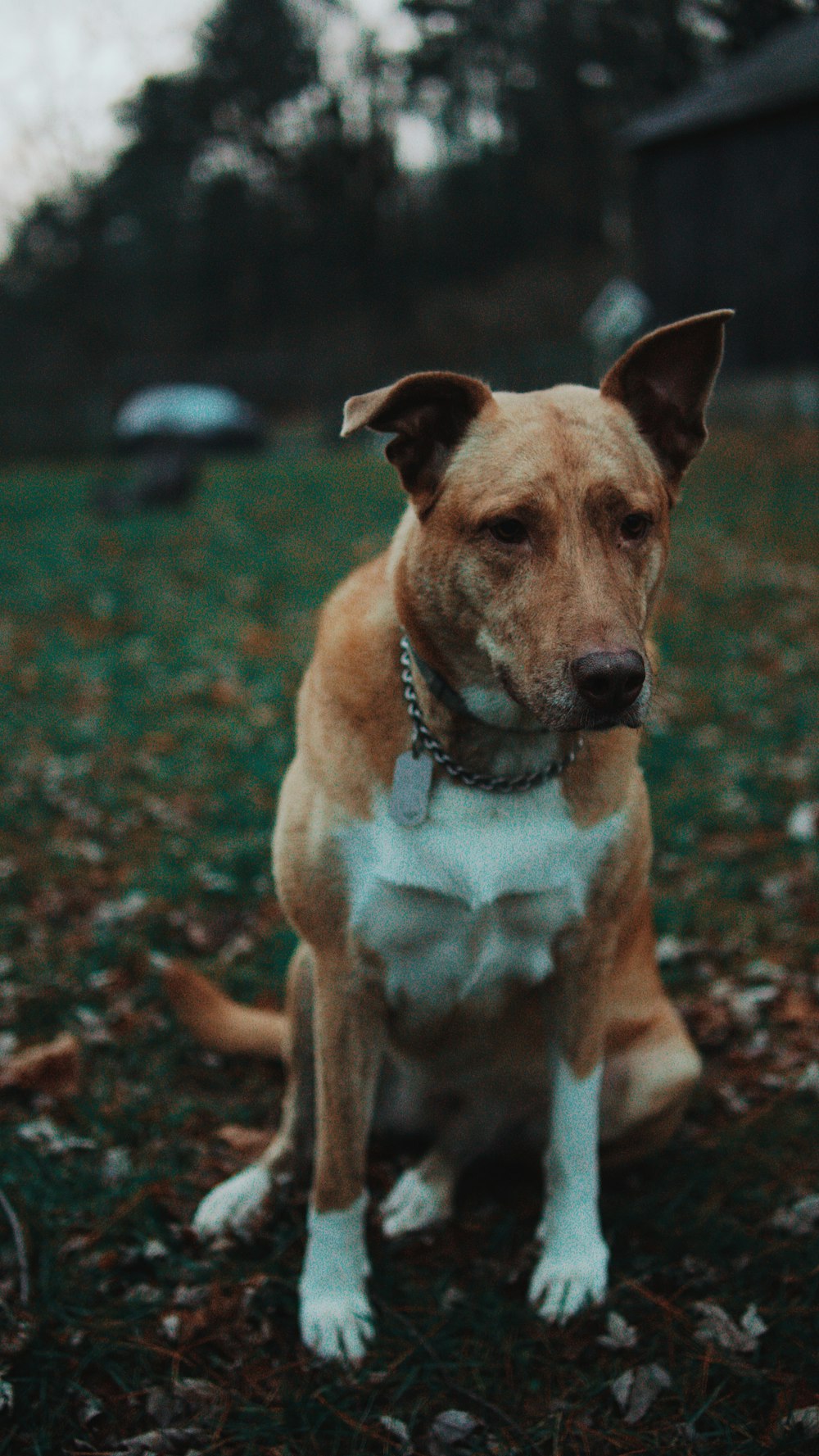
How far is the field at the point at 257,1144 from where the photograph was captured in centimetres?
206

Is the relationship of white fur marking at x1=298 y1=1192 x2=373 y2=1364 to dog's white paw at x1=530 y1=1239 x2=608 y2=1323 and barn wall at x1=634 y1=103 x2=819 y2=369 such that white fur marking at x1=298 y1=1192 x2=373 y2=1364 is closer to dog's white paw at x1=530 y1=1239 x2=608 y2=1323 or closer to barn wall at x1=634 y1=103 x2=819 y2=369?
dog's white paw at x1=530 y1=1239 x2=608 y2=1323

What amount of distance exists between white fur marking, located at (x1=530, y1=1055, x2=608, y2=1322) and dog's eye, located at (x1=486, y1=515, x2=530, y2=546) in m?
1.07

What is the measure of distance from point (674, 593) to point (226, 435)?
16593 mm

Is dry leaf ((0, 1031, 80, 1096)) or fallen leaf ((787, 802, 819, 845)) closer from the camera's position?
dry leaf ((0, 1031, 80, 1096))

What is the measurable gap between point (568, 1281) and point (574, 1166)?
23 cm

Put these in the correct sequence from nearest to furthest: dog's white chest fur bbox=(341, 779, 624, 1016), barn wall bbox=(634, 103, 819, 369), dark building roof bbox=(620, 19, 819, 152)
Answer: dog's white chest fur bbox=(341, 779, 624, 1016), dark building roof bbox=(620, 19, 819, 152), barn wall bbox=(634, 103, 819, 369)

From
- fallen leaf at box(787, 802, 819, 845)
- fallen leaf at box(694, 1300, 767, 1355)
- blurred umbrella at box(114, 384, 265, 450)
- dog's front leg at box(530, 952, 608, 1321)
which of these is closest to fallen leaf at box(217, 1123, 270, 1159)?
dog's front leg at box(530, 952, 608, 1321)

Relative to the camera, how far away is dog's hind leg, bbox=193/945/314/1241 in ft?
8.13

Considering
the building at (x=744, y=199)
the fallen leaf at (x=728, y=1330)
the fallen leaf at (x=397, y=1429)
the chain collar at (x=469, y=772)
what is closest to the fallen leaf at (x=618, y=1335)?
the fallen leaf at (x=728, y=1330)

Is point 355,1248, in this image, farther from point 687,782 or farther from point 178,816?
point 687,782

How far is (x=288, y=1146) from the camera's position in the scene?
8.51 feet

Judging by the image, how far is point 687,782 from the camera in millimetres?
4707

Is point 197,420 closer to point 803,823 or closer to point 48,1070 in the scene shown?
point 803,823

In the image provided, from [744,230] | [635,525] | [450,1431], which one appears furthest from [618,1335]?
[744,230]
